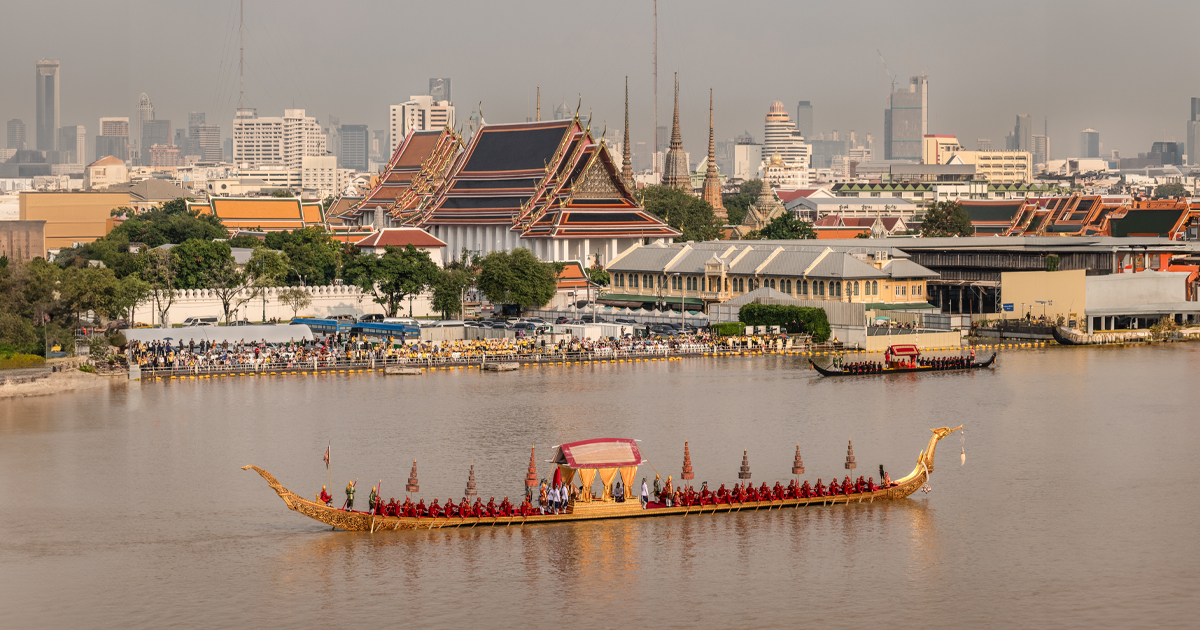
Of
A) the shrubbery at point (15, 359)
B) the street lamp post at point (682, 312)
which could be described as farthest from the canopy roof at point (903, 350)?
the shrubbery at point (15, 359)

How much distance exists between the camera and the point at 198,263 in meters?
78.6

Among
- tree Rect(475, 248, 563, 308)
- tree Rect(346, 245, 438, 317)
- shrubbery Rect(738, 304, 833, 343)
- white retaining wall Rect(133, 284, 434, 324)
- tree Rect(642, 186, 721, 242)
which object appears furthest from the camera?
tree Rect(642, 186, 721, 242)

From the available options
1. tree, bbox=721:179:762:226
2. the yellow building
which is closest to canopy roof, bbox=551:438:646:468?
the yellow building

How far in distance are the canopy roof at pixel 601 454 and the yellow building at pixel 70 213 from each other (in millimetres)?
117695

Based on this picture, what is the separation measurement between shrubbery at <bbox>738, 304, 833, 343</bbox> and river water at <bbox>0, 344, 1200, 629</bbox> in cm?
1525

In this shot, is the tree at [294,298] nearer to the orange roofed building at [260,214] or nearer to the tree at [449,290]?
the tree at [449,290]

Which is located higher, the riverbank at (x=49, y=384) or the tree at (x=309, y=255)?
the tree at (x=309, y=255)

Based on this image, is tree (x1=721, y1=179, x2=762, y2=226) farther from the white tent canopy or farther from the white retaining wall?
the white tent canopy

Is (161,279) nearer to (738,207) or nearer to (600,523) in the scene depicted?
(600,523)

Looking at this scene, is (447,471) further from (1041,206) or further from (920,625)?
(1041,206)

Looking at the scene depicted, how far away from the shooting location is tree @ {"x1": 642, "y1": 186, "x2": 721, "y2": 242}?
124625 mm

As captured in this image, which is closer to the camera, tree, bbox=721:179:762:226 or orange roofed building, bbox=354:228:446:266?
orange roofed building, bbox=354:228:446:266

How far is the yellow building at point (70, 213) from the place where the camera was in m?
144

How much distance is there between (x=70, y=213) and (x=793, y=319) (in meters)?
96.6
